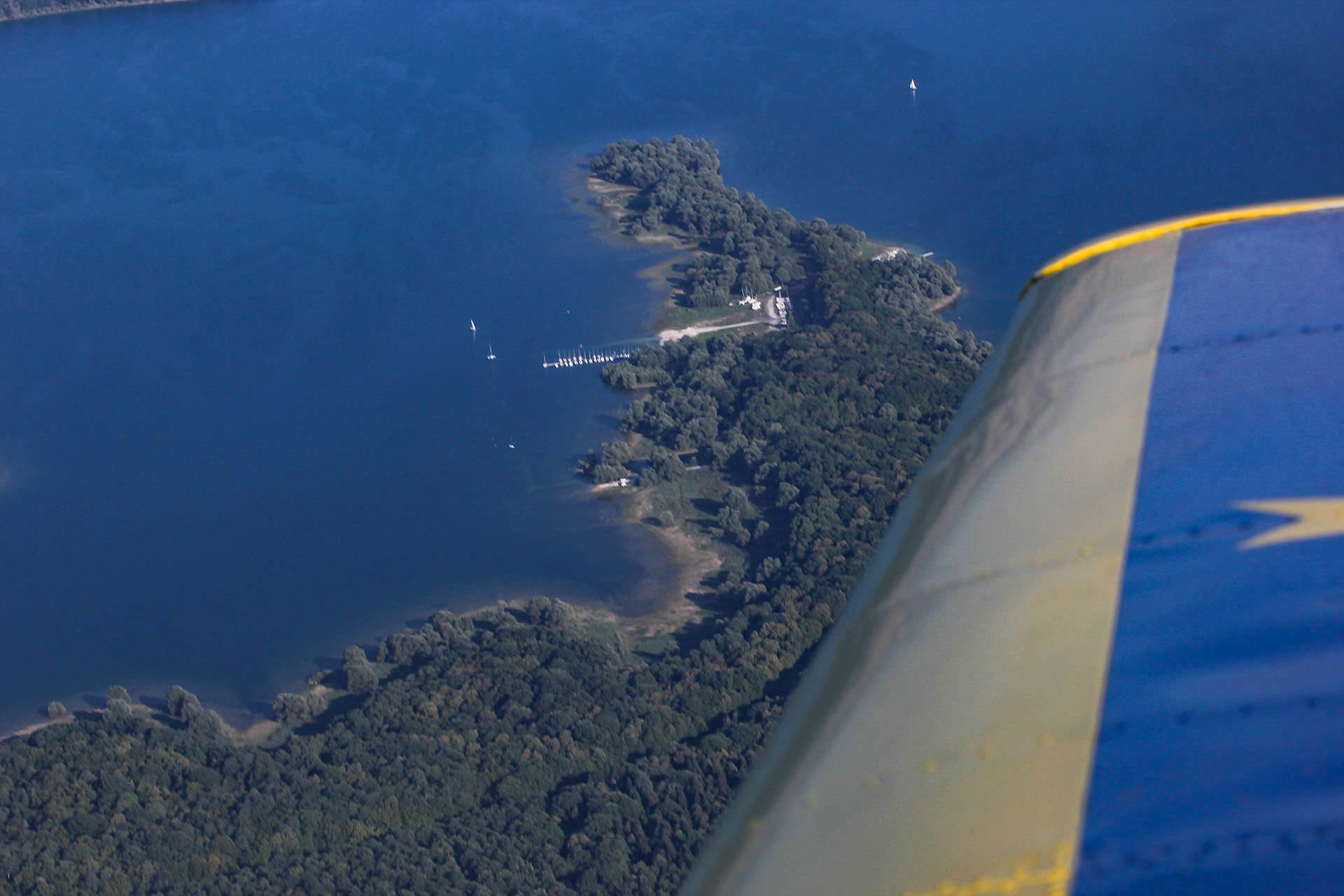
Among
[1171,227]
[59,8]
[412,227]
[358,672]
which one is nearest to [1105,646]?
[1171,227]

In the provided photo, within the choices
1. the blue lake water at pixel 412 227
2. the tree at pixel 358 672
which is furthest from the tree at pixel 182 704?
the tree at pixel 358 672

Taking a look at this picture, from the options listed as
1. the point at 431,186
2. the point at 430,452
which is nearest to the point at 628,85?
the point at 431,186

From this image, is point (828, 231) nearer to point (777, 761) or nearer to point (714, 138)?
point (714, 138)

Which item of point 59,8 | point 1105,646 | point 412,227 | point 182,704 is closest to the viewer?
point 1105,646

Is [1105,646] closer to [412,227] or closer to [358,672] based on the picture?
[358,672]

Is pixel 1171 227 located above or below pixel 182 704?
above

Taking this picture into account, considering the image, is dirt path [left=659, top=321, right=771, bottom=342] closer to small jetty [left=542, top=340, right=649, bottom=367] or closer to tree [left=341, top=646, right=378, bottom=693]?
small jetty [left=542, top=340, right=649, bottom=367]

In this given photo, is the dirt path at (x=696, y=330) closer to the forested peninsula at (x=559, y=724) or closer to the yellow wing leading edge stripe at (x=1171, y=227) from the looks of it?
the forested peninsula at (x=559, y=724)
